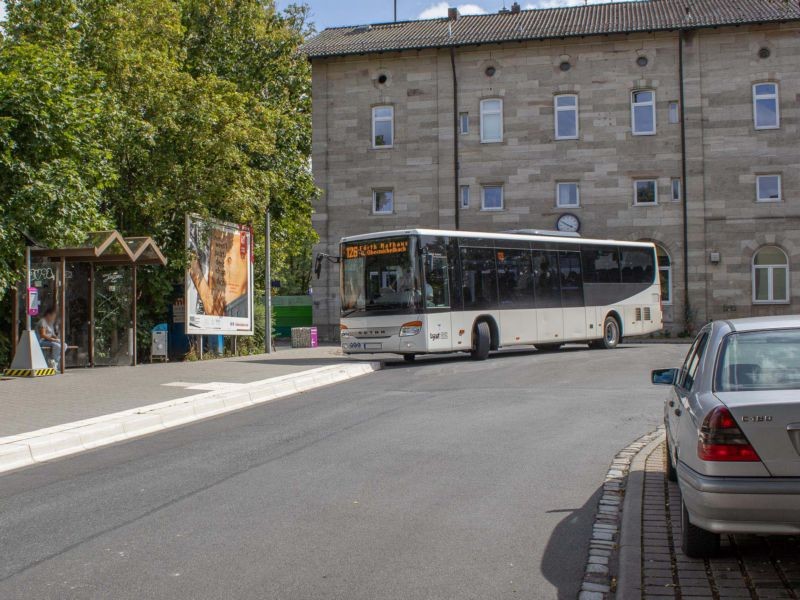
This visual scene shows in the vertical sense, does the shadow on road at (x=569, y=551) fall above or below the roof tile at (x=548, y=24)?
below

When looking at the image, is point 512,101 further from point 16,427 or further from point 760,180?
point 16,427

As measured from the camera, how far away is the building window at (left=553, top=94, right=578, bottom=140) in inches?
1522

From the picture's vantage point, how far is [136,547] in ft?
19.9

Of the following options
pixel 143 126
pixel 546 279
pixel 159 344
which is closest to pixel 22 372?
pixel 159 344

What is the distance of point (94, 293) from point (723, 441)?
19.6 meters

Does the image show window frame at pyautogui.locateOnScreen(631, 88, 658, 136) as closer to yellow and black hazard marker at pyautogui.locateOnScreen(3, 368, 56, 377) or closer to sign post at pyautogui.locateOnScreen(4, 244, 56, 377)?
sign post at pyautogui.locateOnScreen(4, 244, 56, 377)

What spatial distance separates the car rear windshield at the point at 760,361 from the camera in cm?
545

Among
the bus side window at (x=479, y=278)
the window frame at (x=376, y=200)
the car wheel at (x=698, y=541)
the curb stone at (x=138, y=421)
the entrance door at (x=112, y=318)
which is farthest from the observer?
the window frame at (x=376, y=200)

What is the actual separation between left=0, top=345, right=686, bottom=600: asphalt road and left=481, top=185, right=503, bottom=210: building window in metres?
25.9

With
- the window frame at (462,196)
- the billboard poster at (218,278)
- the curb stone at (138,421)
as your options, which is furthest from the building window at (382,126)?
the curb stone at (138,421)

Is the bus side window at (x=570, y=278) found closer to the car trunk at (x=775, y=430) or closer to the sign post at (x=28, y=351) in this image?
the sign post at (x=28, y=351)

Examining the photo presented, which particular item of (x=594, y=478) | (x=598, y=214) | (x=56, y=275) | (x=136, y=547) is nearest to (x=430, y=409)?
(x=594, y=478)

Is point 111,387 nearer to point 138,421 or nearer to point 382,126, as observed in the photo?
point 138,421

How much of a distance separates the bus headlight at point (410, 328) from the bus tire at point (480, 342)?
2.15 metres
